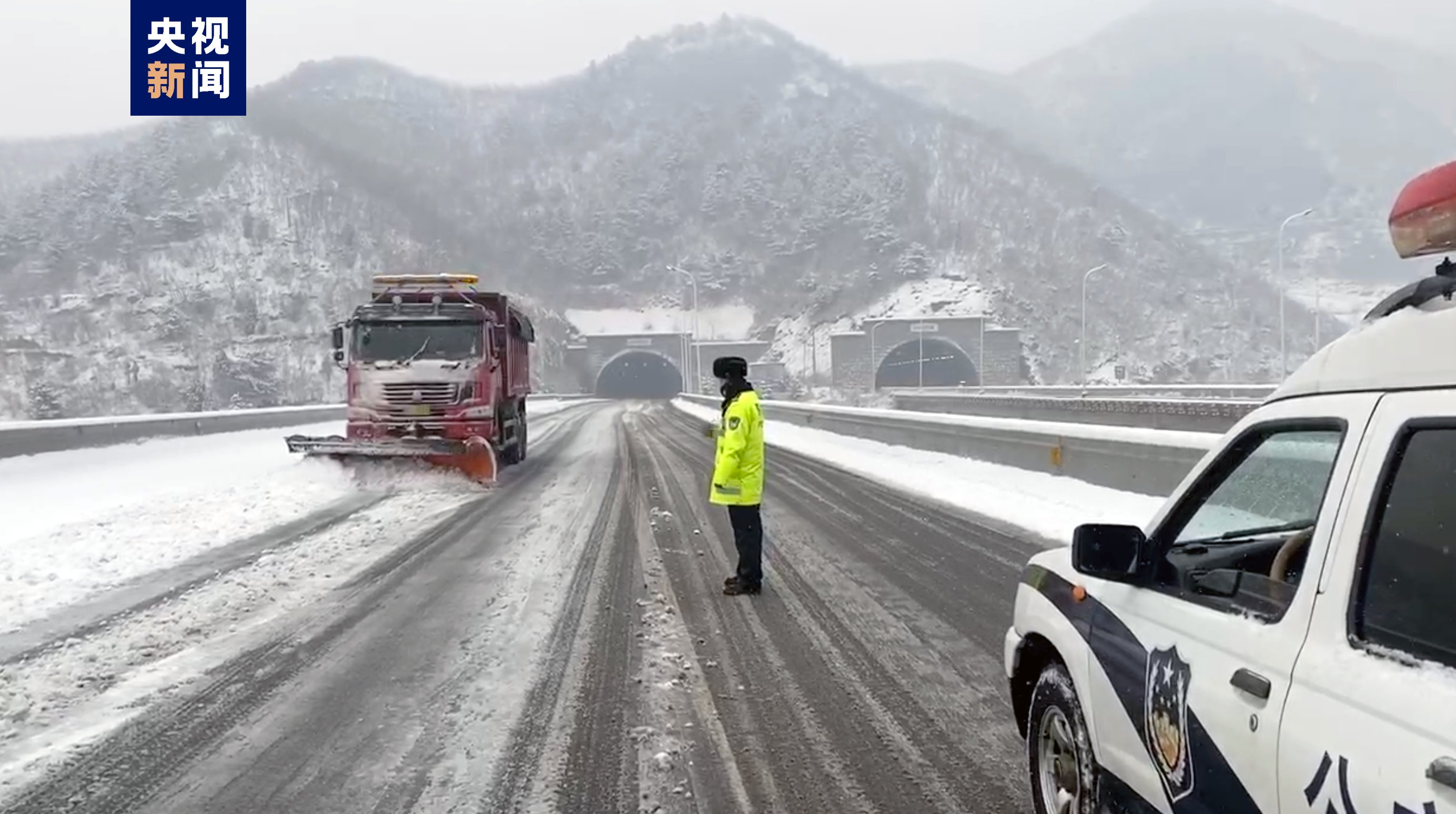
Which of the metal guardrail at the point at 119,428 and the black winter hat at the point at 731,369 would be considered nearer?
the black winter hat at the point at 731,369

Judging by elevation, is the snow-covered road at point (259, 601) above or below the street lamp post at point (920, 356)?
below

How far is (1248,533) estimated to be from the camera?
10.9 feet

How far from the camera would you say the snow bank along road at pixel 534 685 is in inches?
158

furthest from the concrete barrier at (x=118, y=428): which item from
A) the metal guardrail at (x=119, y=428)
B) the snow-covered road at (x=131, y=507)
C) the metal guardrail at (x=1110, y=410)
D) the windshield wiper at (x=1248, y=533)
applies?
the metal guardrail at (x=1110, y=410)

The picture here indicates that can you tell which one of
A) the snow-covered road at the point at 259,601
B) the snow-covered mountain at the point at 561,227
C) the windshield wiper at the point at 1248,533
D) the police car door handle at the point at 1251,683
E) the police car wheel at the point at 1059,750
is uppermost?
the snow-covered mountain at the point at 561,227

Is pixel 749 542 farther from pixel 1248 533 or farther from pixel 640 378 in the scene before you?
pixel 640 378

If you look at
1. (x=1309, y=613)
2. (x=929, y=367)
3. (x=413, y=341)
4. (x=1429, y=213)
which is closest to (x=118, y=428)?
(x=413, y=341)

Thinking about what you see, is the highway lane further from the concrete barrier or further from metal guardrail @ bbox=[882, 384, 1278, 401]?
metal guardrail @ bbox=[882, 384, 1278, 401]

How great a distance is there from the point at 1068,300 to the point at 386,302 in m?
101

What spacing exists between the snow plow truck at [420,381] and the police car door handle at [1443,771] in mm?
14461

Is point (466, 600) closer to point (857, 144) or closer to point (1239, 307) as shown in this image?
point (1239, 307)

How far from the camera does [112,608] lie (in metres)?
7.15

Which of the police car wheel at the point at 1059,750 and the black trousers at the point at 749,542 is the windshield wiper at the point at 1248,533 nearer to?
the police car wheel at the point at 1059,750

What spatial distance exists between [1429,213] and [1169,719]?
4.61 feet
